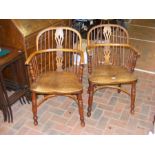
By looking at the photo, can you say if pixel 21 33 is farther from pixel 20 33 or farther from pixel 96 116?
pixel 96 116

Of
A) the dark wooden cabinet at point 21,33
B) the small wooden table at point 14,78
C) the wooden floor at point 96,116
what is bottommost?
the wooden floor at point 96,116

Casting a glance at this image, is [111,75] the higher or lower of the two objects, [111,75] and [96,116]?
the higher

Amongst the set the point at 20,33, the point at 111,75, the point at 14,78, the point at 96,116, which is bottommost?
the point at 96,116

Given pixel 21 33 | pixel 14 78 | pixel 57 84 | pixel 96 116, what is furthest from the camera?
pixel 14 78

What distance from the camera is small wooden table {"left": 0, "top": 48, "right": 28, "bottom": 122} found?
7.29 ft

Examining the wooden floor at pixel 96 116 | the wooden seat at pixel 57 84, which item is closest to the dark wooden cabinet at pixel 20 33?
the wooden seat at pixel 57 84

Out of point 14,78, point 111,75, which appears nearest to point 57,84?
point 111,75

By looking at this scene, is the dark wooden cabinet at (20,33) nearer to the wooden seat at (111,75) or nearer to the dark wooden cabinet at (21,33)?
the dark wooden cabinet at (21,33)

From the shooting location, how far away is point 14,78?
263 cm

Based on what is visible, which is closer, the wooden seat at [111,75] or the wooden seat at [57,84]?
the wooden seat at [57,84]

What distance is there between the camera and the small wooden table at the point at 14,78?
2.22 meters

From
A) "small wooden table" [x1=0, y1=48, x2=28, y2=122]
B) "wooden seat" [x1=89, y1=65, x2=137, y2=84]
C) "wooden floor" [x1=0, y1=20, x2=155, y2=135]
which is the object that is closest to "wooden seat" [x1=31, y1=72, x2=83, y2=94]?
"wooden seat" [x1=89, y1=65, x2=137, y2=84]
